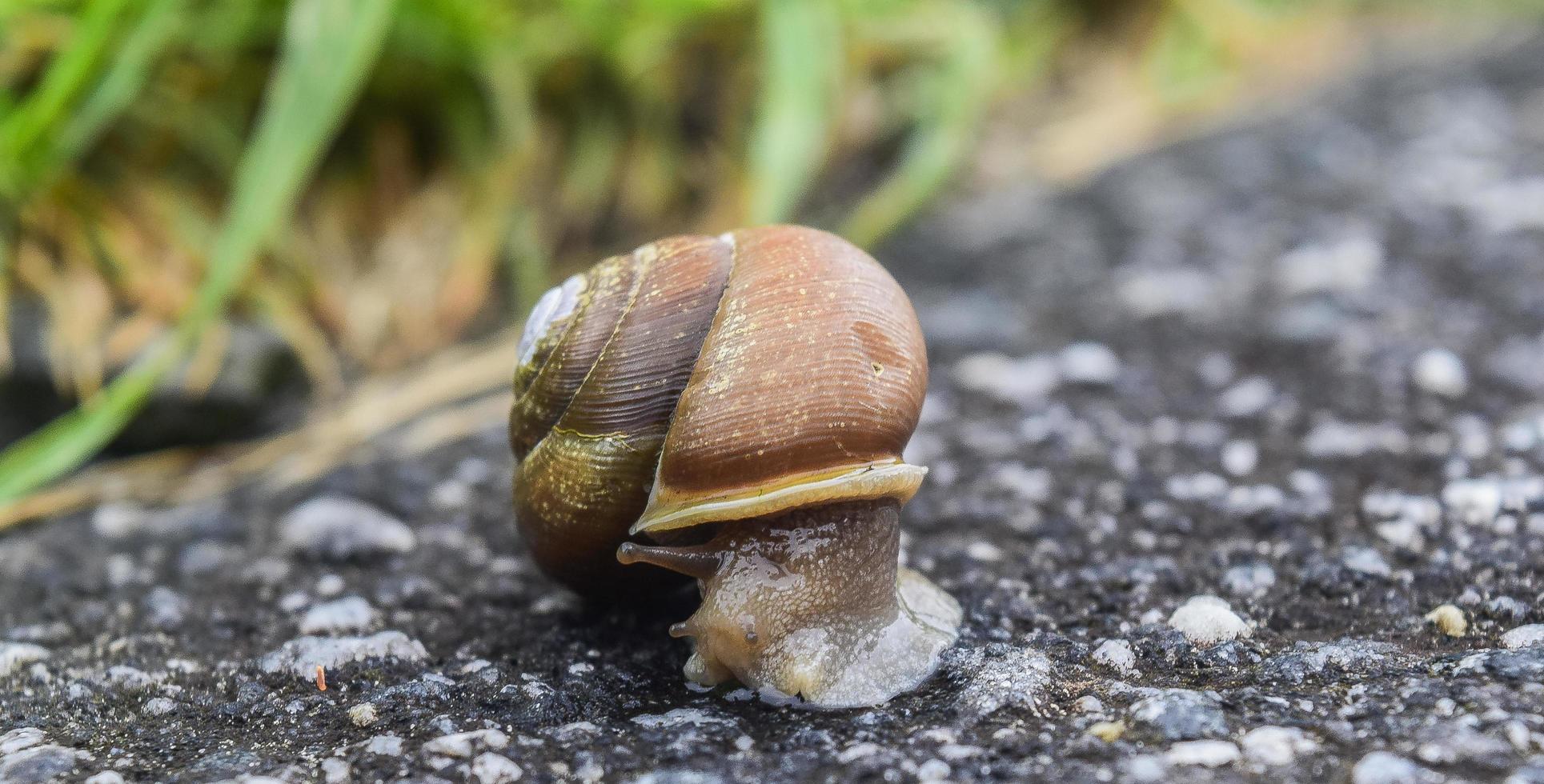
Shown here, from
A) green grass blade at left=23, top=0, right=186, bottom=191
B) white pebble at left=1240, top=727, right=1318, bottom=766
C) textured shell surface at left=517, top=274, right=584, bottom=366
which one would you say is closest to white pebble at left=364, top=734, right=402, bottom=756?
textured shell surface at left=517, top=274, right=584, bottom=366

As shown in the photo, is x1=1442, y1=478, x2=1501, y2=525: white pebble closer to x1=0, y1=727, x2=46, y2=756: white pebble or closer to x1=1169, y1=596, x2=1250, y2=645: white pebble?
→ x1=1169, y1=596, x2=1250, y2=645: white pebble

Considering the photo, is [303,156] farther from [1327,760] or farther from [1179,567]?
[1327,760]

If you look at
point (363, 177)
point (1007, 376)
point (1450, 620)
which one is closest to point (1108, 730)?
point (1450, 620)

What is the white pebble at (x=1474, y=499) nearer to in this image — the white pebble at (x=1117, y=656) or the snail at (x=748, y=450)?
the white pebble at (x=1117, y=656)

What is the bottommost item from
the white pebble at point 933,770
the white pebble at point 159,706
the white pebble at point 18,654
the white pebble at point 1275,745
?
the white pebble at point 933,770

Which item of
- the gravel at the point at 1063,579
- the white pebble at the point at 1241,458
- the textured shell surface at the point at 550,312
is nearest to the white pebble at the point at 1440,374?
the gravel at the point at 1063,579

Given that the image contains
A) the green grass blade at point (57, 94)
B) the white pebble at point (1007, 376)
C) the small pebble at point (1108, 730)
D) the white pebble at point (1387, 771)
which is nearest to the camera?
the white pebble at point (1387, 771)

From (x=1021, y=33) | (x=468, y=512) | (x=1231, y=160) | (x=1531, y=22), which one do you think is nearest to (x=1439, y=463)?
(x=468, y=512)

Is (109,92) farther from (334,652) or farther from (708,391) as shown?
(708,391)
